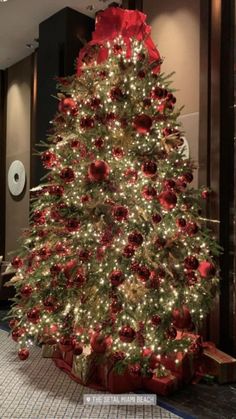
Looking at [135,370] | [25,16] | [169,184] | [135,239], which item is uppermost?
[25,16]

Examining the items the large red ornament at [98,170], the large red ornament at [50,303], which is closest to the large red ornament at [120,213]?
the large red ornament at [98,170]

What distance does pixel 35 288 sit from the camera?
3156 mm

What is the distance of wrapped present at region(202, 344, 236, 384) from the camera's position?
10.6ft

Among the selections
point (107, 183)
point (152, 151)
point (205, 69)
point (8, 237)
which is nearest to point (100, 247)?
point (107, 183)

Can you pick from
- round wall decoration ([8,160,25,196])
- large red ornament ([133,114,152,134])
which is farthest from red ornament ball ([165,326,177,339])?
round wall decoration ([8,160,25,196])

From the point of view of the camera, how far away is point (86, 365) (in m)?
3.10

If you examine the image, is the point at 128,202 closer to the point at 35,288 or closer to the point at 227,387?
the point at 35,288

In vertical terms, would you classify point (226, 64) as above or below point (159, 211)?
above

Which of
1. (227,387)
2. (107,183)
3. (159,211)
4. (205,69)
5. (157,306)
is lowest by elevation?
(227,387)

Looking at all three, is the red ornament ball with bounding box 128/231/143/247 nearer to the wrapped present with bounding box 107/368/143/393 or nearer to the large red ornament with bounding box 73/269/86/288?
the large red ornament with bounding box 73/269/86/288

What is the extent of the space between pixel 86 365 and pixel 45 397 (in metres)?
0.34

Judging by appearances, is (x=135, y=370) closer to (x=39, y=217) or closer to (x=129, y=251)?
(x=129, y=251)

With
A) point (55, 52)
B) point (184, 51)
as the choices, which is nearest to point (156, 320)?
point (184, 51)

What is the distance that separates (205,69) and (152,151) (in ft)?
3.75
